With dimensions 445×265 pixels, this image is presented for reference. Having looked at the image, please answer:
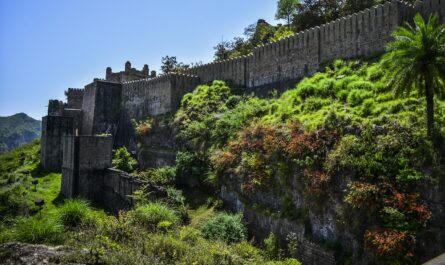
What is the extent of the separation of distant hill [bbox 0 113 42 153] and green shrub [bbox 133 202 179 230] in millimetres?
128183

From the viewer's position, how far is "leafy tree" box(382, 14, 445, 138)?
Answer: 14.3 meters

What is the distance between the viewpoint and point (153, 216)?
1867cm

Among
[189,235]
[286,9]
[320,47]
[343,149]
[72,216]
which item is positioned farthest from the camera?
[286,9]

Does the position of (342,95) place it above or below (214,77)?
below

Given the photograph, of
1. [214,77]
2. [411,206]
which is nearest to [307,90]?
[411,206]

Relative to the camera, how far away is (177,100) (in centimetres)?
3397

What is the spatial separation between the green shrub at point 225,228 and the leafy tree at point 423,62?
8625mm

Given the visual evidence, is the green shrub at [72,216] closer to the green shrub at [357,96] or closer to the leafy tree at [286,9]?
the green shrub at [357,96]

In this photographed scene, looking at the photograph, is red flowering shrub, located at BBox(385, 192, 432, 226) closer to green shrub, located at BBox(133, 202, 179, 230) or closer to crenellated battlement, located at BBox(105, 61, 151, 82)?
green shrub, located at BBox(133, 202, 179, 230)

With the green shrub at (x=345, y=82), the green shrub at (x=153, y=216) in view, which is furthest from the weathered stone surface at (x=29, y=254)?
the green shrub at (x=345, y=82)

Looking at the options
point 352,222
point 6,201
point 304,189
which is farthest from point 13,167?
point 352,222

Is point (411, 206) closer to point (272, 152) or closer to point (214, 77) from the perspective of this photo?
point (272, 152)

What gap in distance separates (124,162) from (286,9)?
25.8 metres

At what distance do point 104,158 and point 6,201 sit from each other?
6647 mm
